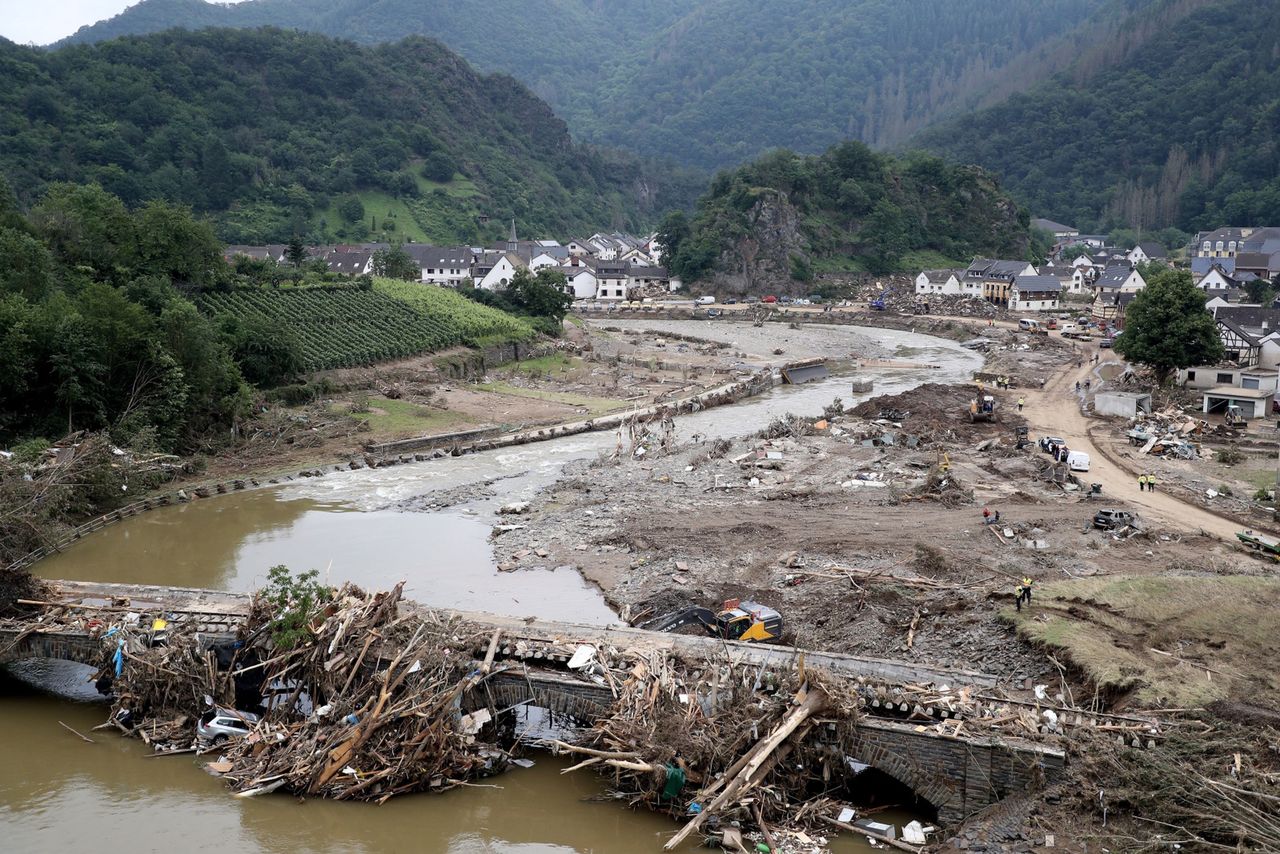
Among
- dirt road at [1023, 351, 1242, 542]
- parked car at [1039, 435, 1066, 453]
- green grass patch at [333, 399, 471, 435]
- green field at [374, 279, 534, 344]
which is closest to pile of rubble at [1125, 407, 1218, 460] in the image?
dirt road at [1023, 351, 1242, 542]

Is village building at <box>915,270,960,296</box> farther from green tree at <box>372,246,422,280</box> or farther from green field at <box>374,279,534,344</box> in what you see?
green tree at <box>372,246,422,280</box>

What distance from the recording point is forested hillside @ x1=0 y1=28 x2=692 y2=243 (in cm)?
10075

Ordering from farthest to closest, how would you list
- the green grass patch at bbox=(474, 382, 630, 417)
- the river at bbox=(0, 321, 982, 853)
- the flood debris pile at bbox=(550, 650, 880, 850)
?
1. the green grass patch at bbox=(474, 382, 630, 417)
2. the river at bbox=(0, 321, 982, 853)
3. the flood debris pile at bbox=(550, 650, 880, 850)

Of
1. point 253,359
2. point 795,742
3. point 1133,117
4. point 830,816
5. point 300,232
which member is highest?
point 1133,117

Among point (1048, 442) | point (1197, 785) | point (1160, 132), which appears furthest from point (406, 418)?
point (1160, 132)

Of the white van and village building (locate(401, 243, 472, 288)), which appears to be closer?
the white van

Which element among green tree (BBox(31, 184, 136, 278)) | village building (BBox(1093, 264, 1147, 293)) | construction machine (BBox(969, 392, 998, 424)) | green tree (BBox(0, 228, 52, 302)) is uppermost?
green tree (BBox(31, 184, 136, 278))

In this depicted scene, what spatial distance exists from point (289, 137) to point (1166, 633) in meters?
119

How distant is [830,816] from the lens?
15523 millimetres

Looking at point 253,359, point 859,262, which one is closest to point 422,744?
point 253,359

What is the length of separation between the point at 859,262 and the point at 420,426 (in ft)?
258

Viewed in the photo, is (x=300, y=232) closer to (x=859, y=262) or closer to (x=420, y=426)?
(x=859, y=262)

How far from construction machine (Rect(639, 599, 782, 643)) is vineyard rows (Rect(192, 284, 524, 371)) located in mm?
33918

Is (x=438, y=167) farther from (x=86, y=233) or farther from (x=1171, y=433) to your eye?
(x=1171, y=433)
